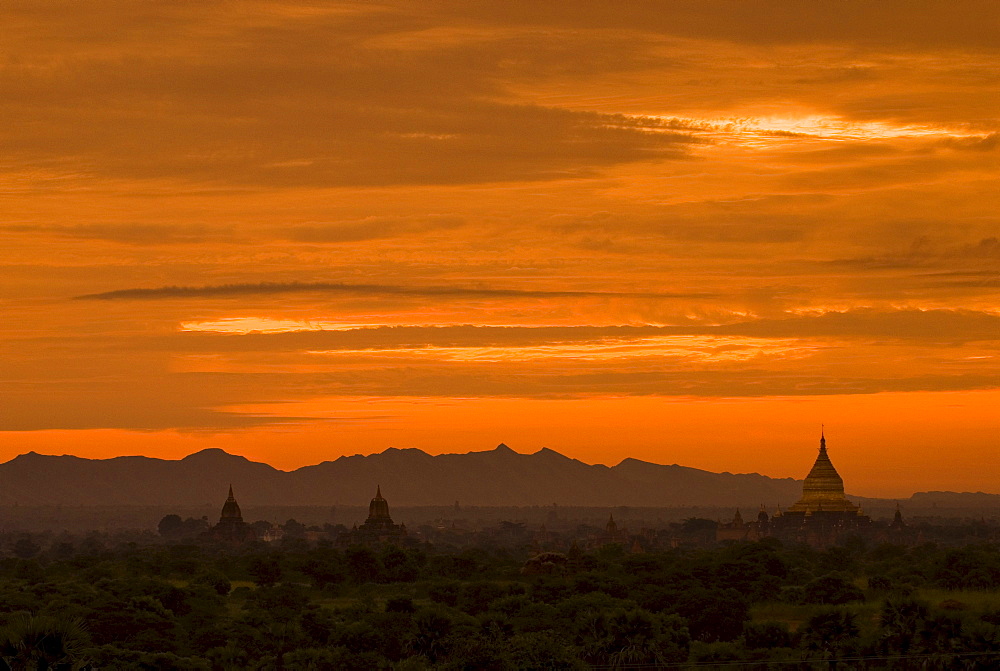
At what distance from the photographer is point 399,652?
76438 mm

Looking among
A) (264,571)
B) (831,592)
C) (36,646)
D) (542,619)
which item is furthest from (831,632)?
(264,571)

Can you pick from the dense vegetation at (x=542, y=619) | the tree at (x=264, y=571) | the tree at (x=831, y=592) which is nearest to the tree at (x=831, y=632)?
the dense vegetation at (x=542, y=619)

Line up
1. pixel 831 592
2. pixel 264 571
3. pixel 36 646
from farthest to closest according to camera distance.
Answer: pixel 264 571 < pixel 831 592 < pixel 36 646

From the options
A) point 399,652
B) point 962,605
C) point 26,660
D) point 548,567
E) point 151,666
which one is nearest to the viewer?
point 26,660

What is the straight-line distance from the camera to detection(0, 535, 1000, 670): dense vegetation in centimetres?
6662

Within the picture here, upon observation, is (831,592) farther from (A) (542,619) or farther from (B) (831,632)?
(B) (831,632)

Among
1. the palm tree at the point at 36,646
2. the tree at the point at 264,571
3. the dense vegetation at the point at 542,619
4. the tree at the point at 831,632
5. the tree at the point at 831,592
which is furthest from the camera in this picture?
the tree at the point at 264,571

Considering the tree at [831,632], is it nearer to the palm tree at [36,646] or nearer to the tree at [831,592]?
the tree at [831,592]

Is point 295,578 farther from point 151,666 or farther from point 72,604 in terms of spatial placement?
point 151,666

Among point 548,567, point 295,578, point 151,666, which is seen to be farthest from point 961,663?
point 295,578

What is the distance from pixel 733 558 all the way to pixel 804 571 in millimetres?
7675

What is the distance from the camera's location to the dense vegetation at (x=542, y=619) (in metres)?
66.6

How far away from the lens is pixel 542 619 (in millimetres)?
82750

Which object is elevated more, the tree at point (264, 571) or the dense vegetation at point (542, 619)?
the tree at point (264, 571)
